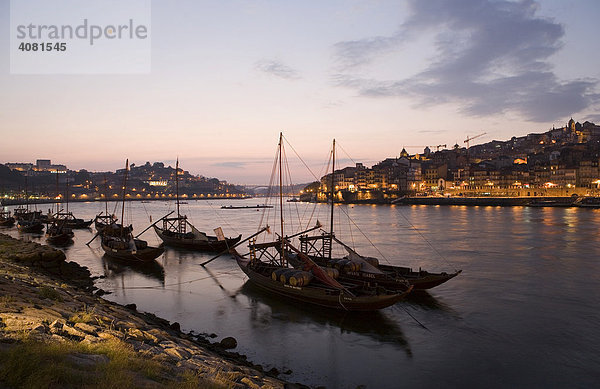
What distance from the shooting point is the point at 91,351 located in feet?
30.2

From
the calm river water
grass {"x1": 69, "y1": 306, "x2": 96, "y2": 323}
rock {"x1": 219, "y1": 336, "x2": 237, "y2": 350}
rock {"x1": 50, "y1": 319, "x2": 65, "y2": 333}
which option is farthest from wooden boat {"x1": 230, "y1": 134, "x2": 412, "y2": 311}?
rock {"x1": 50, "y1": 319, "x2": 65, "y2": 333}

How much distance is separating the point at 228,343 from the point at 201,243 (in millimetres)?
27305

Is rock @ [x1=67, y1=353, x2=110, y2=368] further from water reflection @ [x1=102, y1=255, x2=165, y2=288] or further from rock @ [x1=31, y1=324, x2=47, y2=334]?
water reflection @ [x1=102, y1=255, x2=165, y2=288]

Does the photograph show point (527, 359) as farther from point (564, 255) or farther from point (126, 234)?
point (126, 234)

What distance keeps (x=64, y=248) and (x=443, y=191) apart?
6677 inches

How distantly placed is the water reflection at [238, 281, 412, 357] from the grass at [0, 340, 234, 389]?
967 cm

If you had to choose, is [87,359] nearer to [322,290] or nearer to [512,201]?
[322,290]

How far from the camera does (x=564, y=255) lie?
41.2 m

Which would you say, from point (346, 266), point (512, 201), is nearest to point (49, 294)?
point (346, 266)

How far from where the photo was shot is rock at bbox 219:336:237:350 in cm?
1599

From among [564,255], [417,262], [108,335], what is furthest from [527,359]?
[564,255]

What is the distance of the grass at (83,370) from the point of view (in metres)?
6.90

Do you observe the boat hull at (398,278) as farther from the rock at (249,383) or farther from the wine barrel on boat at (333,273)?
the rock at (249,383)

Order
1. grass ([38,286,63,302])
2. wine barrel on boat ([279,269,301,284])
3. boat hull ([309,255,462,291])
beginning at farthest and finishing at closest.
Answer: wine barrel on boat ([279,269,301,284])
boat hull ([309,255,462,291])
grass ([38,286,63,302])
